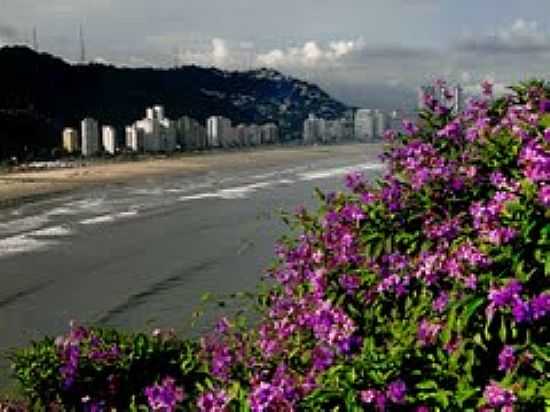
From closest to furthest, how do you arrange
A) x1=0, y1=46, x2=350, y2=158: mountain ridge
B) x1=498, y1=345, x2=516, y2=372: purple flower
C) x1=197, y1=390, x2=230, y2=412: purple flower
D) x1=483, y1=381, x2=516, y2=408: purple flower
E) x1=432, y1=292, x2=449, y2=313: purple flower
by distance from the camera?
x1=483, y1=381, x2=516, y2=408: purple flower → x1=498, y1=345, x2=516, y2=372: purple flower → x1=432, y1=292, x2=449, y2=313: purple flower → x1=197, y1=390, x2=230, y2=412: purple flower → x1=0, y1=46, x2=350, y2=158: mountain ridge

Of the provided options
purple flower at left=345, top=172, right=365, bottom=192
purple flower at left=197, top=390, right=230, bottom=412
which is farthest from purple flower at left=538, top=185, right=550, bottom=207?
purple flower at left=345, top=172, right=365, bottom=192

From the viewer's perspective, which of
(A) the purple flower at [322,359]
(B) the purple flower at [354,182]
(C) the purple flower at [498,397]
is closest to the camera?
(C) the purple flower at [498,397]

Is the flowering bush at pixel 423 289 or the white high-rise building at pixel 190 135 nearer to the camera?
the flowering bush at pixel 423 289

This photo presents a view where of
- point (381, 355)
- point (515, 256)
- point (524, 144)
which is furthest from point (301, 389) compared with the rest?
point (524, 144)

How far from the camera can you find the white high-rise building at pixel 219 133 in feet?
509

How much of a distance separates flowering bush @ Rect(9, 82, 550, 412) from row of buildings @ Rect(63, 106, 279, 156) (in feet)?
322

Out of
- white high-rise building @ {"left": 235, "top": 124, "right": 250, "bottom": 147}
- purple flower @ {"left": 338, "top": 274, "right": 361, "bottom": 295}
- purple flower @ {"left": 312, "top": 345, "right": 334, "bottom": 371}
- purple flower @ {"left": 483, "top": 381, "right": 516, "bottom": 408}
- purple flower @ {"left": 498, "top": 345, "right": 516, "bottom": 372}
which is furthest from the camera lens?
white high-rise building @ {"left": 235, "top": 124, "right": 250, "bottom": 147}

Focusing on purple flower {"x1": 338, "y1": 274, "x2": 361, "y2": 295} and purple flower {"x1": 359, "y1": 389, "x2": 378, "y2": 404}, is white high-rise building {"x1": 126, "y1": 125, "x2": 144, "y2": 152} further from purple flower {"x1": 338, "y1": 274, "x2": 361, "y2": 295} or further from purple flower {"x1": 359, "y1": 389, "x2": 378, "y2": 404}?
purple flower {"x1": 359, "y1": 389, "x2": 378, "y2": 404}

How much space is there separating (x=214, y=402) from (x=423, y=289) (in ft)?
4.19

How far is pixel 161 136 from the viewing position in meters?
132

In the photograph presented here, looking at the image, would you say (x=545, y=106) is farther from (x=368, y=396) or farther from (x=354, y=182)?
(x=368, y=396)

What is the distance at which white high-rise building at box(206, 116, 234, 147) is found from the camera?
15500cm

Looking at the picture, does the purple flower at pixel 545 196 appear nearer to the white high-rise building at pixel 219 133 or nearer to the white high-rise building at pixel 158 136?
the white high-rise building at pixel 158 136

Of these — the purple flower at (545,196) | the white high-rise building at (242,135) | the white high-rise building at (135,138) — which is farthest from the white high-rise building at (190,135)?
the purple flower at (545,196)
